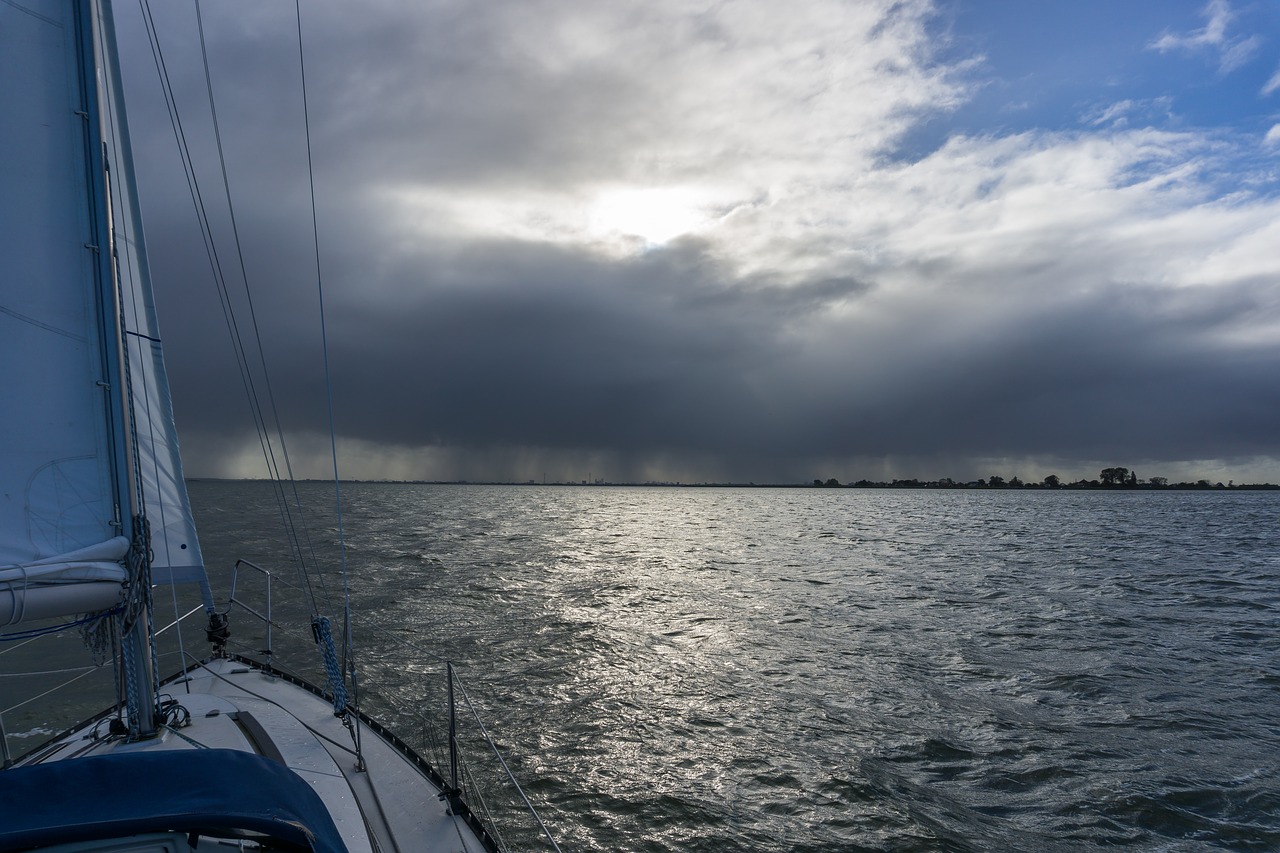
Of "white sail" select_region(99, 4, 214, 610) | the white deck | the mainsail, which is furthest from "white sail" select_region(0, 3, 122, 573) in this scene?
the white deck

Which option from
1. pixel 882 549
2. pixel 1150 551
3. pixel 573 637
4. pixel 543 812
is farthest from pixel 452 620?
pixel 1150 551

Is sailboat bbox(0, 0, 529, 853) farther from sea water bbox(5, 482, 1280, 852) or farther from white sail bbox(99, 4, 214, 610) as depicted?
sea water bbox(5, 482, 1280, 852)

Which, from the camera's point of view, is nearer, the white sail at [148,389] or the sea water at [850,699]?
the white sail at [148,389]

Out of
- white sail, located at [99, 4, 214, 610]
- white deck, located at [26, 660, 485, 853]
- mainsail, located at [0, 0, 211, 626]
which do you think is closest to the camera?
mainsail, located at [0, 0, 211, 626]

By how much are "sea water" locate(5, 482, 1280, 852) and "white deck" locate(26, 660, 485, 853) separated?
217 cm

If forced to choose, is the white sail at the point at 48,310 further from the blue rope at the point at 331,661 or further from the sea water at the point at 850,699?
the sea water at the point at 850,699

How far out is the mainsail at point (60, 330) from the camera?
195 inches

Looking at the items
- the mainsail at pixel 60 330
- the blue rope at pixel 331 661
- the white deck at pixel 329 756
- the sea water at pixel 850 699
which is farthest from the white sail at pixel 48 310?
the sea water at pixel 850 699

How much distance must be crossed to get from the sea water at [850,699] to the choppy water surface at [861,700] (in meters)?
0.05

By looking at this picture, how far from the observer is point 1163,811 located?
27.5 feet

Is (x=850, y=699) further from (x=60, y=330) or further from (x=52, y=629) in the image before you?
(x=60, y=330)

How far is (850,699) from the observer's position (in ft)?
40.5

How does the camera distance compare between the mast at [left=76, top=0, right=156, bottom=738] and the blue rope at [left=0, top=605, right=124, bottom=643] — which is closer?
the blue rope at [left=0, top=605, right=124, bottom=643]

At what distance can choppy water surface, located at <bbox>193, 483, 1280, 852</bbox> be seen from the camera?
324 inches
